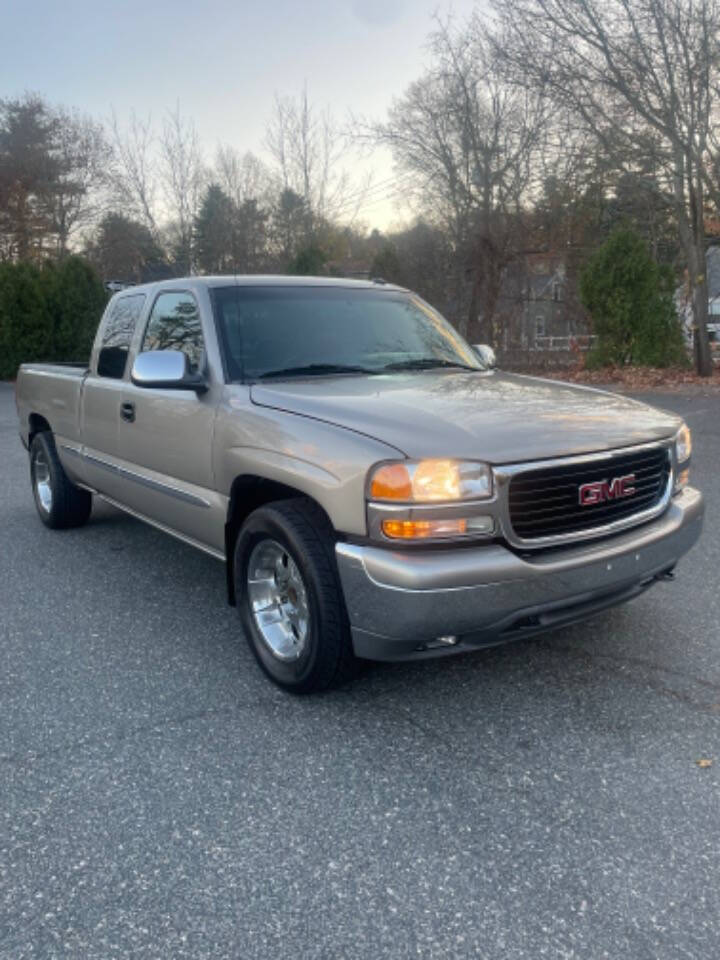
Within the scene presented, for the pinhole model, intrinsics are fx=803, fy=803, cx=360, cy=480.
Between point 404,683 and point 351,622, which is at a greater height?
point 351,622

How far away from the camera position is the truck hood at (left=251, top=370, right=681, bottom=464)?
9.70 ft

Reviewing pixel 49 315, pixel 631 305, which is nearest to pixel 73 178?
pixel 49 315

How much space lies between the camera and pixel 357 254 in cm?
3547

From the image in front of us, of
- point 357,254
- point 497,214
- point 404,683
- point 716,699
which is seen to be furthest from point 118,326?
point 357,254

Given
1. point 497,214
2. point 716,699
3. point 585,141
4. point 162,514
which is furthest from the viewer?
point 497,214

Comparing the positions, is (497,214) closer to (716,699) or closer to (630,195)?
(630,195)

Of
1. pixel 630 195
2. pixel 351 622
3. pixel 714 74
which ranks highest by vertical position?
→ pixel 714 74

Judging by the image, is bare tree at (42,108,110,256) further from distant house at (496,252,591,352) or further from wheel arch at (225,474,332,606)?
wheel arch at (225,474,332,606)

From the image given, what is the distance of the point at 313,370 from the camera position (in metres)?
4.03

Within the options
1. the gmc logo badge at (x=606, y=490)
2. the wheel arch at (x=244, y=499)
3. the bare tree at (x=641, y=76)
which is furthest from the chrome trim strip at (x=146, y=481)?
the bare tree at (x=641, y=76)

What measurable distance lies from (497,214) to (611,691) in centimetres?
2172

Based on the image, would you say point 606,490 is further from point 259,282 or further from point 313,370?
point 259,282

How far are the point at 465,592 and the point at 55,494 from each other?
169 inches

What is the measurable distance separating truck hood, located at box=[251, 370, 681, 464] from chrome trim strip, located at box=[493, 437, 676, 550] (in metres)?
0.03
